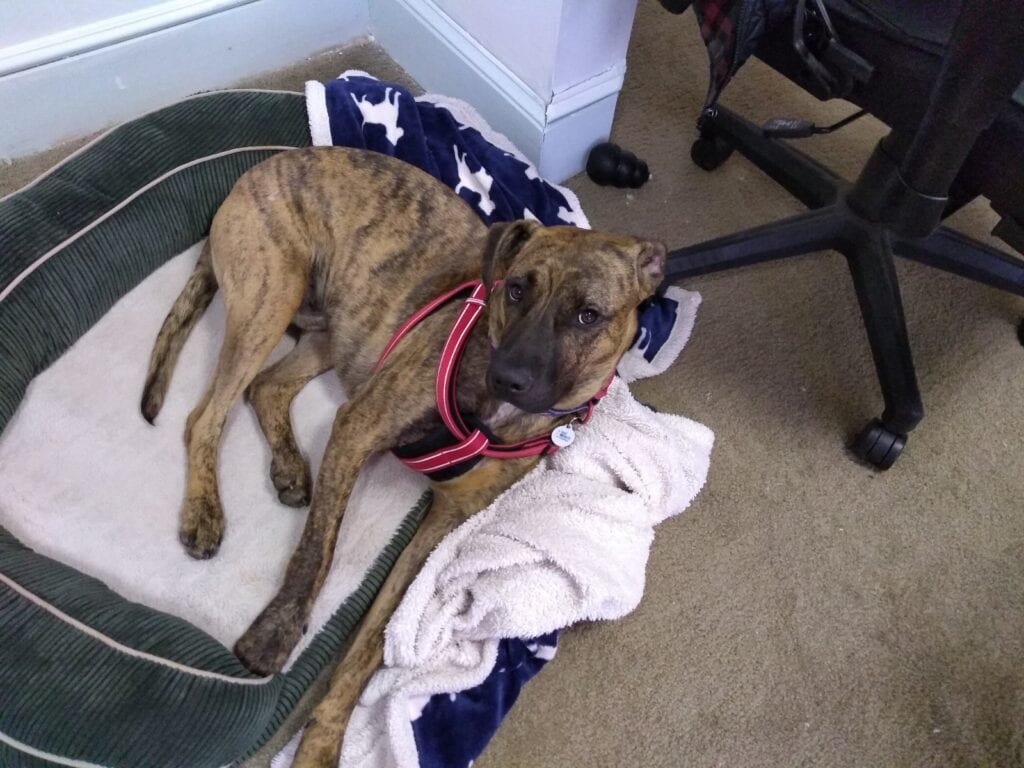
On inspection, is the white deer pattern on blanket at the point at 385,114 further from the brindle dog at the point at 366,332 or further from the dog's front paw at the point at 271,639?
the dog's front paw at the point at 271,639

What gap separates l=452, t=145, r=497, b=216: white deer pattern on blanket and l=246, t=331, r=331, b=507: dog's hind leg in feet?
2.00

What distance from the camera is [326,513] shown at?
167 centimetres

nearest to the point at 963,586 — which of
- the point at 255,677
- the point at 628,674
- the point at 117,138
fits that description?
the point at 628,674

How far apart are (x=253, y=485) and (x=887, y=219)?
1.65m

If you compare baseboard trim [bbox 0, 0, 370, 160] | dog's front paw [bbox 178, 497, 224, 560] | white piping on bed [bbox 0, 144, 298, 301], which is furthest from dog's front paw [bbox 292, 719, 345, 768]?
baseboard trim [bbox 0, 0, 370, 160]

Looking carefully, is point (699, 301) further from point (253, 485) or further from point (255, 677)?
point (255, 677)

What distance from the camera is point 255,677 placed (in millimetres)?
1521

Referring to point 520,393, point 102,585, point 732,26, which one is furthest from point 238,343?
point 732,26

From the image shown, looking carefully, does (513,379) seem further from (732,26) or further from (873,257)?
(873,257)

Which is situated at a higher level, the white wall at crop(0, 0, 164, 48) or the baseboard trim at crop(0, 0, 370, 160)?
the white wall at crop(0, 0, 164, 48)

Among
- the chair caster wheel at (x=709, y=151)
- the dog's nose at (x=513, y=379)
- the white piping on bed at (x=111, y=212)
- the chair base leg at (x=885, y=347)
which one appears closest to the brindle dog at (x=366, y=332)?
the dog's nose at (x=513, y=379)

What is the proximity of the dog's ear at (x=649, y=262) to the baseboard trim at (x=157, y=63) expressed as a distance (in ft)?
6.13

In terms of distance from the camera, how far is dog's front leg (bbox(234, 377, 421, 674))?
1.60m

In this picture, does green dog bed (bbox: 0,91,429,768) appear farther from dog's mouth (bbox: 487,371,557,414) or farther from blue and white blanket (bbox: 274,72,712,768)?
dog's mouth (bbox: 487,371,557,414)
